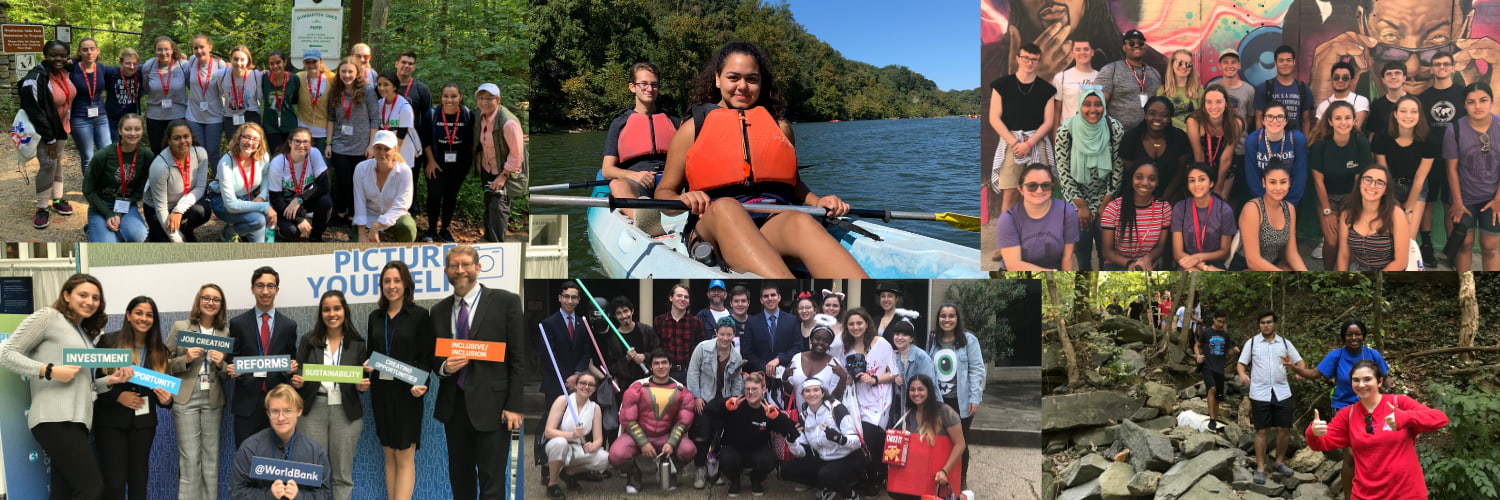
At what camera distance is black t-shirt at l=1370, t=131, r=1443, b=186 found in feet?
25.6

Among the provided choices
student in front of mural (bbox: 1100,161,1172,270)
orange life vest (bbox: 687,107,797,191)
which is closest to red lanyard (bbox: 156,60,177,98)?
orange life vest (bbox: 687,107,797,191)

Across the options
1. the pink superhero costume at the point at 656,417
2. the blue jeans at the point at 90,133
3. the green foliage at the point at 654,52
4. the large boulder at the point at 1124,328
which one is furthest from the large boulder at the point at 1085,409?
the blue jeans at the point at 90,133

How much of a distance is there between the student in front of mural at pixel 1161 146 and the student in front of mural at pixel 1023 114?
1.81ft

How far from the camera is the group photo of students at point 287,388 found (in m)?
5.60

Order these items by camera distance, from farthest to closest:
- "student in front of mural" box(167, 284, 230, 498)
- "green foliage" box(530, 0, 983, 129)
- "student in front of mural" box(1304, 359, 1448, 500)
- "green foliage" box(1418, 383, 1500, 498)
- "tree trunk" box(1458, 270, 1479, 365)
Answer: "tree trunk" box(1458, 270, 1479, 365) < "green foliage" box(530, 0, 983, 129) < "green foliage" box(1418, 383, 1500, 498) < "student in front of mural" box(167, 284, 230, 498) < "student in front of mural" box(1304, 359, 1448, 500)

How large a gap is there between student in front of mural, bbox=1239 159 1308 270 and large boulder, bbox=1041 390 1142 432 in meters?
1.42

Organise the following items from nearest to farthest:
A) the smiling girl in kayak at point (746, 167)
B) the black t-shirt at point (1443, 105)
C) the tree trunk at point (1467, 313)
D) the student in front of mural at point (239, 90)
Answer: the smiling girl in kayak at point (746, 167), the student in front of mural at point (239, 90), the tree trunk at point (1467, 313), the black t-shirt at point (1443, 105)

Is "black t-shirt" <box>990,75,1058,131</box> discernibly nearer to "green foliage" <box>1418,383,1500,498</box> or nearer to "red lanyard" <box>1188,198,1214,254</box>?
"red lanyard" <box>1188,198,1214,254</box>

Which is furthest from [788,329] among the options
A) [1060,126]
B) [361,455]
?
[1060,126]

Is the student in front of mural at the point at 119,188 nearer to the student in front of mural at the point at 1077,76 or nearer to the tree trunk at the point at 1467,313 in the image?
the student in front of mural at the point at 1077,76

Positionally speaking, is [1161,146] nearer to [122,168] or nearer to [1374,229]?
[1374,229]

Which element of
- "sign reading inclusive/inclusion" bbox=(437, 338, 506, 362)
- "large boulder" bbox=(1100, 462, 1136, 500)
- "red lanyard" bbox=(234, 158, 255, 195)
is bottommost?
"large boulder" bbox=(1100, 462, 1136, 500)

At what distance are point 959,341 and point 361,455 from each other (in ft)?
9.78

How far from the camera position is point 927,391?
18.2 feet
